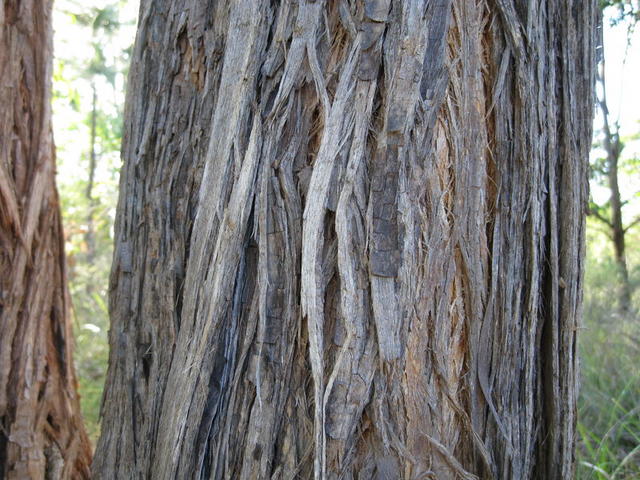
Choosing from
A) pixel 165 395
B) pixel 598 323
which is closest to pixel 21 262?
pixel 165 395

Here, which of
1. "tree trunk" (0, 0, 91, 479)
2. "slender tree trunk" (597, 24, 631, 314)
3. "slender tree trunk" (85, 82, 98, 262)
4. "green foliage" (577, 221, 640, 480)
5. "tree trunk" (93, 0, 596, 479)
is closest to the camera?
"tree trunk" (93, 0, 596, 479)

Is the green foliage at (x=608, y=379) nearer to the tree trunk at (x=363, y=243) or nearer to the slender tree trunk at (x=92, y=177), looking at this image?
the tree trunk at (x=363, y=243)

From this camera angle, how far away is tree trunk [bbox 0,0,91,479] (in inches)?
82.6

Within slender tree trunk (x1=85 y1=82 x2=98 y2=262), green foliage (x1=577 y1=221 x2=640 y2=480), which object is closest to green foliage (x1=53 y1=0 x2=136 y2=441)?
slender tree trunk (x1=85 y1=82 x2=98 y2=262)

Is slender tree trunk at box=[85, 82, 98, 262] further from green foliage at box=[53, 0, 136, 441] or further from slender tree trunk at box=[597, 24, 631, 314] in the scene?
slender tree trunk at box=[597, 24, 631, 314]

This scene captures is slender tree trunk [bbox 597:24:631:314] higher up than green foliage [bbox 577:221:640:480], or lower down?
higher up

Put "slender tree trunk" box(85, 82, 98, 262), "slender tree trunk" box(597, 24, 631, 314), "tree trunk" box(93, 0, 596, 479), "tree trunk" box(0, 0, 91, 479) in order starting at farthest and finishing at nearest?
"slender tree trunk" box(85, 82, 98, 262), "slender tree trunk" box(597, 24, 631, 314), "tree trunk" box(0, 0, 91, 479), "tree trunk" box(93, 0, 596, 479)

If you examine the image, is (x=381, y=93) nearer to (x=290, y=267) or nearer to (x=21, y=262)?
(x=290, y=267)

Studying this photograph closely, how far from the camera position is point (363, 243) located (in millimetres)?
1383

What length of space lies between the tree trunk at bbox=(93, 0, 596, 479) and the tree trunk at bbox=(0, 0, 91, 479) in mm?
598

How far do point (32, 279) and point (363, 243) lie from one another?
4.45 feet

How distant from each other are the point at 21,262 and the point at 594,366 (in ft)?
9.17

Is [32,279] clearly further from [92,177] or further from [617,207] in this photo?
[92,177]

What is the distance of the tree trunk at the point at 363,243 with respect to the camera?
1379 millimetres
